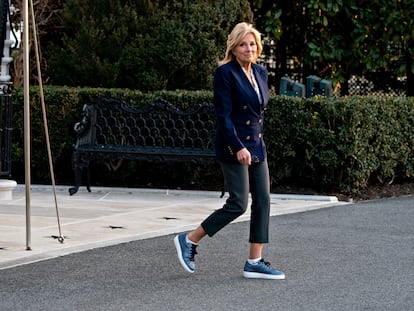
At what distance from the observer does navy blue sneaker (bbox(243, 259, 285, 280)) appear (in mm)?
7775

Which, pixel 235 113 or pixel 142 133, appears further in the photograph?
pixel 142 133

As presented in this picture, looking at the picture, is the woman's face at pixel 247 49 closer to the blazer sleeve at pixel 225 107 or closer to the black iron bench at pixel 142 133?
the blazer sleeve at pixel 225 107

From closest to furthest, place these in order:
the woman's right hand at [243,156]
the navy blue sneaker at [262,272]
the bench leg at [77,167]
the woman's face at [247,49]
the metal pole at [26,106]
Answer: the woman's right hand at [243,156] < the woman's face at [247,49] < the navy blue sneaker at [262,272] < the metal pole at [26,106] < the bench leg at [77,167]

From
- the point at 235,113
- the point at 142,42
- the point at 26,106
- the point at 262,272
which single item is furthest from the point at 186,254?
the point at 142,42

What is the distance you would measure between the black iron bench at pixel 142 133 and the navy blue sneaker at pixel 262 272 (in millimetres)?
4763

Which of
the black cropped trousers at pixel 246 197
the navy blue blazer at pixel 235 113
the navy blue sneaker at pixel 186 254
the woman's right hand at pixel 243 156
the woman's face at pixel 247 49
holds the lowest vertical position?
the navy blue sneaker at pixel 186 254

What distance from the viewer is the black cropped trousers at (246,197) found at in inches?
304

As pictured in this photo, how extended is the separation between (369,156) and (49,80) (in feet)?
15.9

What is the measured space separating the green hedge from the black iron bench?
0.25 m

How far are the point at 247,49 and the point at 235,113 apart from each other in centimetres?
45

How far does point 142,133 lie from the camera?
524 inches

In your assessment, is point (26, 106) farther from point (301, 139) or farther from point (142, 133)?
point (301, 139)

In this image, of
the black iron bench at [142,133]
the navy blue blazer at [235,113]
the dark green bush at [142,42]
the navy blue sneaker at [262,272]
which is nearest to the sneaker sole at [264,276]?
the navy blue sneaker at [262,272]

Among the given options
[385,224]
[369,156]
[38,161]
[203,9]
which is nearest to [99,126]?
[38,161]
